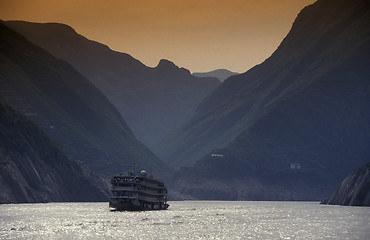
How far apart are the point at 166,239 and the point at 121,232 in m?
18.7

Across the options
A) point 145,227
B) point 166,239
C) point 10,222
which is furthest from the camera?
point 10,222

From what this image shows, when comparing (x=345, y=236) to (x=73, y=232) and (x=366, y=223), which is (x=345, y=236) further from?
(x=73, y=232)

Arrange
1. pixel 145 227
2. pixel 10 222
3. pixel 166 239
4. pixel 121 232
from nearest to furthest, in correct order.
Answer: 1. pixel 166 239
2. pixel 121 232
3. pixel 145 227
4. pixel 10 222

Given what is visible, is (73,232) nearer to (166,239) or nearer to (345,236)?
(166,239)

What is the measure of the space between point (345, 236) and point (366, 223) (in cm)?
3791

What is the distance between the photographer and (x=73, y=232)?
159 metres

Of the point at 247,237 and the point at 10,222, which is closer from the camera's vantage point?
the point at 247,237

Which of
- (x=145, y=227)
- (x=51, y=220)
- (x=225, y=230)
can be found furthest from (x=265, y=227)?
(x=51, y=220)

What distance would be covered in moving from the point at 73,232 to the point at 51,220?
134 ft

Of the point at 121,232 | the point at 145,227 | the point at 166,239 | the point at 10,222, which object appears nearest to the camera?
the point at 166,239

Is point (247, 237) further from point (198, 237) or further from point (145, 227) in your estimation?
point (145, 227)

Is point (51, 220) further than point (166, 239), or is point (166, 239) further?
point (51, 220)

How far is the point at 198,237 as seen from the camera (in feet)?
481

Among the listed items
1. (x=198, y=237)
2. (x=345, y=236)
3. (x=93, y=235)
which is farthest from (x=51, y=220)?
(x=345, y=236)
